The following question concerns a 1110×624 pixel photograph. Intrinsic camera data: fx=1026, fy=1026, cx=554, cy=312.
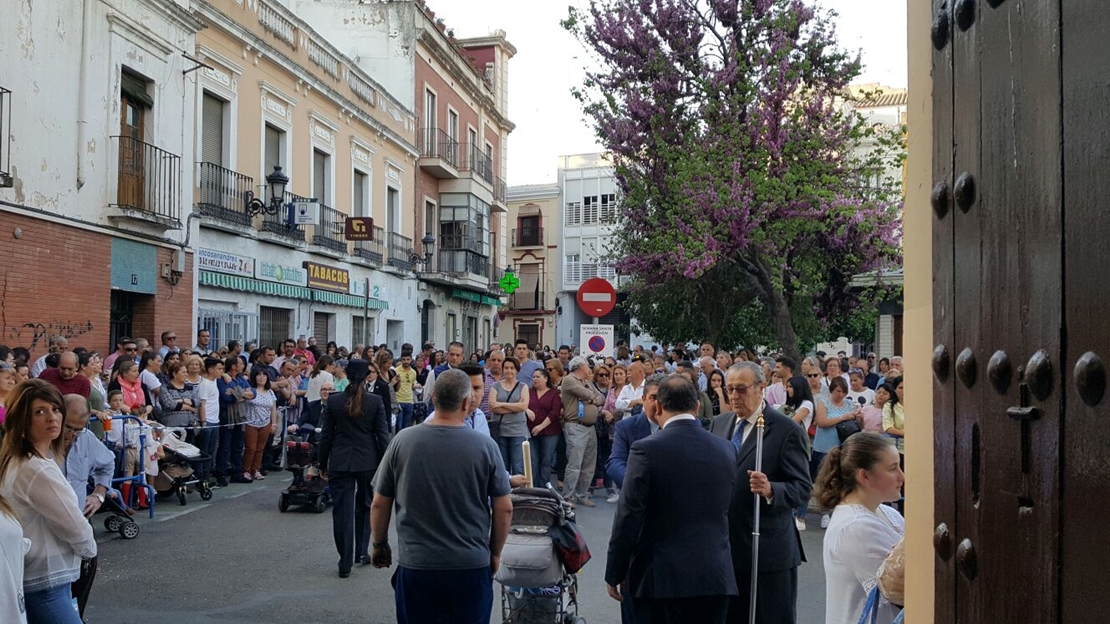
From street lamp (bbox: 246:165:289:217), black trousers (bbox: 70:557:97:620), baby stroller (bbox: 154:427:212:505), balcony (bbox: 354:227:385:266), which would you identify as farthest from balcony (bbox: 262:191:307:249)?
black trousers (bbox: 70:557:97:620)

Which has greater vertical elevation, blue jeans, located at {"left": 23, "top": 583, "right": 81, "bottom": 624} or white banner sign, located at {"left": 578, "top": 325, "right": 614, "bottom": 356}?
white banner sign, located at {"left": 578, "top": 325, "right": 614, "bottom": 356}

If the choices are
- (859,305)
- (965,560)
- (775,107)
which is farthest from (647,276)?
(965,560)

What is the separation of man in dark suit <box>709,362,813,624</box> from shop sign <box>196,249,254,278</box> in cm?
1598

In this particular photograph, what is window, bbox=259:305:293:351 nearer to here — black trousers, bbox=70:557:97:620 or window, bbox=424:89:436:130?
window, bbox=424:89:436:130

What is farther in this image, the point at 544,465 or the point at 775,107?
the point at 775,107

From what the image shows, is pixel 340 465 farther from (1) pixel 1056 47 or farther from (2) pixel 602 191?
(2) pixel 602 191

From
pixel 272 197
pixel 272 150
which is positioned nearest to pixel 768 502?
pixel 272 197

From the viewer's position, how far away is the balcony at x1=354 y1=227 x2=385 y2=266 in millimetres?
28328

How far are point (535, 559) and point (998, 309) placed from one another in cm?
520

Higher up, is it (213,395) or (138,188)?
(138,188)

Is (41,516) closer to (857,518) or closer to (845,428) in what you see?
(857,518)

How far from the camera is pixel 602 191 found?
60.6m

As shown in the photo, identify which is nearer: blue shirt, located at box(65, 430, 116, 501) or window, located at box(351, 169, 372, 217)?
blue shirt, located at box(65, 430, 116, 501)

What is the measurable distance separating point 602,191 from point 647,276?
117 feet
